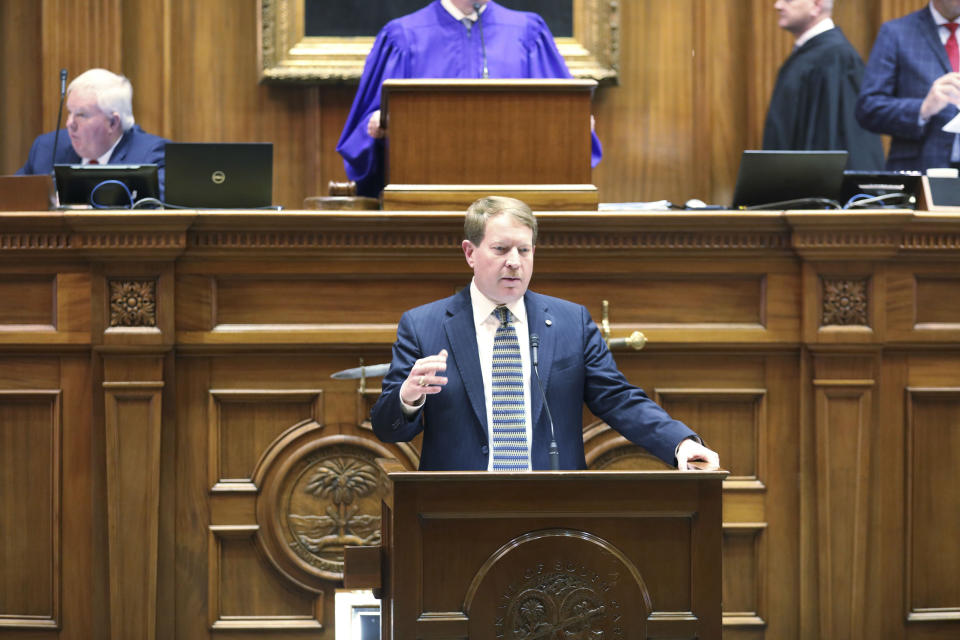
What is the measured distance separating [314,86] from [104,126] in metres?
1.08

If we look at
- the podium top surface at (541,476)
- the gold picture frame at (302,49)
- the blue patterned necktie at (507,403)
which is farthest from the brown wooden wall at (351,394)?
the gold picture frame at (302,49)

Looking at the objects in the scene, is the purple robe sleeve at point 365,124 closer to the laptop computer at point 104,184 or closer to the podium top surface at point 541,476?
the laptop computer at point 104,184

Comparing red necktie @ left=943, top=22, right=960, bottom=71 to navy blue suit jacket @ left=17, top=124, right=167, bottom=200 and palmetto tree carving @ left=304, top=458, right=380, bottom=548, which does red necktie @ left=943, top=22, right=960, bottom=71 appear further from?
navy blue suit jacket @ left=17, top=124, right=167, bottom=200

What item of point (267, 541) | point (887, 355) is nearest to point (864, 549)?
point (887, 355)

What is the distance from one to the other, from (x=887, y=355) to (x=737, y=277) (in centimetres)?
48

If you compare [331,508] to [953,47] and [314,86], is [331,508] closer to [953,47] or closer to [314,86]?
[314,86]

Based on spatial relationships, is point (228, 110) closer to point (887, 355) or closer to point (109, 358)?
point (109, 358)

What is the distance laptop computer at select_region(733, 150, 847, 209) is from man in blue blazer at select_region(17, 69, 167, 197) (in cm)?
259

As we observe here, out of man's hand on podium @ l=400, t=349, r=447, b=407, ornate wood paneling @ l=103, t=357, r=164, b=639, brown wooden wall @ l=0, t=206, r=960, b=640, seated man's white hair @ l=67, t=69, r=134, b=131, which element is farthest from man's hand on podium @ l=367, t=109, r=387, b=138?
man's hand on podium @ l=400, t=349, r=447, b=407

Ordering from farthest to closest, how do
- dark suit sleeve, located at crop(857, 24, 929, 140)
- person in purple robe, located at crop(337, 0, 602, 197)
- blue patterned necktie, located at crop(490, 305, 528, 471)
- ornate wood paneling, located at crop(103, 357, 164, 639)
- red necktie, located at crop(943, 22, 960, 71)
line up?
red necktie, located at crop(943, 22, 960, 71) → dark suit sleeve, located at crop(857, 24, 929, 140) → person in purple robe, located at crop(337, 0, 602, 197) → ornate wood paneling, located at crop(103, 357, 164, 639) → blue patterned necktie, located at crop(490, 305, 528, 471)

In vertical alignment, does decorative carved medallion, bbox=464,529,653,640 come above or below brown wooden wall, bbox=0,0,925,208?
below

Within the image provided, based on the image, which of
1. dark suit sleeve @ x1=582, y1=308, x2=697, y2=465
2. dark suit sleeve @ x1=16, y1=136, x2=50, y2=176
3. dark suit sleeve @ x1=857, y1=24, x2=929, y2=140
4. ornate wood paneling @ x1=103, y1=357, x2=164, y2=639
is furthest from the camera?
dark suit sleeve @ x1=16, y1=136, x2=50, y2=176

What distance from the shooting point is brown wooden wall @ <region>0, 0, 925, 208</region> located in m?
5.54

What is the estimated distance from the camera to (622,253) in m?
3.33
